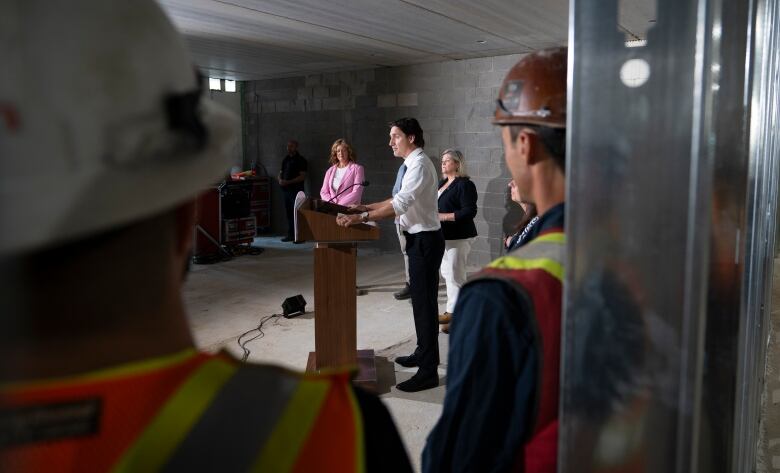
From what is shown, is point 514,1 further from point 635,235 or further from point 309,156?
point 309,156

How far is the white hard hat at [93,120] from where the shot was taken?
1.19ft

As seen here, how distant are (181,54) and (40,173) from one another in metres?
0.21

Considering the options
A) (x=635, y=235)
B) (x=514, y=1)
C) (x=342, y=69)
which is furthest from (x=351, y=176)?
(x=635, y=235)

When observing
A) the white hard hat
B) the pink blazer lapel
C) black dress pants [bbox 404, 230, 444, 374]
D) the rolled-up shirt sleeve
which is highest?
the white hard hat

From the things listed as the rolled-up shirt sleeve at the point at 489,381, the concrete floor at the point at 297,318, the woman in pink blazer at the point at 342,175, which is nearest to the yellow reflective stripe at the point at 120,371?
A: the rolled-up shirt sleeve at the point at 489,381

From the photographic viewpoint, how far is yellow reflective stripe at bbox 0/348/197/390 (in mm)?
507

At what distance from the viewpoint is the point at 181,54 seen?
1.79 feet

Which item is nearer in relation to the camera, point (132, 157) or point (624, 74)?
point (132, 157)

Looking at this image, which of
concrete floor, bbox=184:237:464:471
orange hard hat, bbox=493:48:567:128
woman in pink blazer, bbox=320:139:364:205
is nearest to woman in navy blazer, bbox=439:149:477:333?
concrete floor, bbox=184:237:464:471

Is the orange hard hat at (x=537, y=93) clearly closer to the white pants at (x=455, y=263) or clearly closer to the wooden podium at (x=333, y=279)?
the wooden podium at (x=333, y=279)

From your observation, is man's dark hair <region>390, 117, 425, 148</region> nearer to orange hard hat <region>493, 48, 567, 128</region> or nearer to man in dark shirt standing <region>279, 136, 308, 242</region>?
orange hard hat <region>493, 48, 567, 128</region>

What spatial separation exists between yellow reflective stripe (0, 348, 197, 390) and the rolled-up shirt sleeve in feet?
2.11

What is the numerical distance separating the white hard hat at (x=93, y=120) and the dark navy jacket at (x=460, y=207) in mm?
4275

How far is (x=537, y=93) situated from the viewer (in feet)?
4.23
